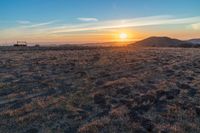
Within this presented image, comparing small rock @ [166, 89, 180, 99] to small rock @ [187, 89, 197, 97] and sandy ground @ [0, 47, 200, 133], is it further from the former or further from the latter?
small rock @ [187, 89, 197, 97]

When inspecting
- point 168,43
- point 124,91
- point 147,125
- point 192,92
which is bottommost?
point 168,43

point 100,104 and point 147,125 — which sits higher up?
point 100,104

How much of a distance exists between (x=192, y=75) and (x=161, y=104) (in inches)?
297

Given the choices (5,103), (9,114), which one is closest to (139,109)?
(9,114)

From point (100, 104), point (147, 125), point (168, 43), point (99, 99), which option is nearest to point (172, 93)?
point (99, 99)

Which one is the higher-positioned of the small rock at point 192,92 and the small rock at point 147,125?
the small rock at point 192,92

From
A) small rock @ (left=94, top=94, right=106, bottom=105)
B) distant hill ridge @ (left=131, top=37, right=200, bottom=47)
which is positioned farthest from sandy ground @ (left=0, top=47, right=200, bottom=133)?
distant hill ridge @ (left=131, top=37, right=200, bottom=47)

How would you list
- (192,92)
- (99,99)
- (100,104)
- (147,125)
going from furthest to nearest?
1. (192,92)
2. (99,99)
3. (100,104)
4. (147,125)

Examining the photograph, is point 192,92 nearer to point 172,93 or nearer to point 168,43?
point 172,93

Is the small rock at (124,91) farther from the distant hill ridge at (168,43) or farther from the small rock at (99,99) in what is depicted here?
the distant hill ridge at (168,43)

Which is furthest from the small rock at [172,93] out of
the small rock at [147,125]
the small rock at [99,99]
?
the small rock at [147,125]

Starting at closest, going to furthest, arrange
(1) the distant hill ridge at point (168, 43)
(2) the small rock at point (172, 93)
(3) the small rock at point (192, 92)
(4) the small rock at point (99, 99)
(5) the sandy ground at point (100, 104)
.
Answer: (5) the sandy ground at point (100, 104), (4) the small rock at point (99, 99), (2) the small rock at point (172, 93), (3) the small rock at point (192, 92), (1) the distant hill ridge at point (168, 43)

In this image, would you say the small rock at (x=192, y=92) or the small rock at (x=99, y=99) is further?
the small rock at (x=192, y=92)

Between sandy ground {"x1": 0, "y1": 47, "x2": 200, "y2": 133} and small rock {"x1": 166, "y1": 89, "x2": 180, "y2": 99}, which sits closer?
sandy ground {"x1": 0, "y1": 47, "x2": 200, "y2": 133}
